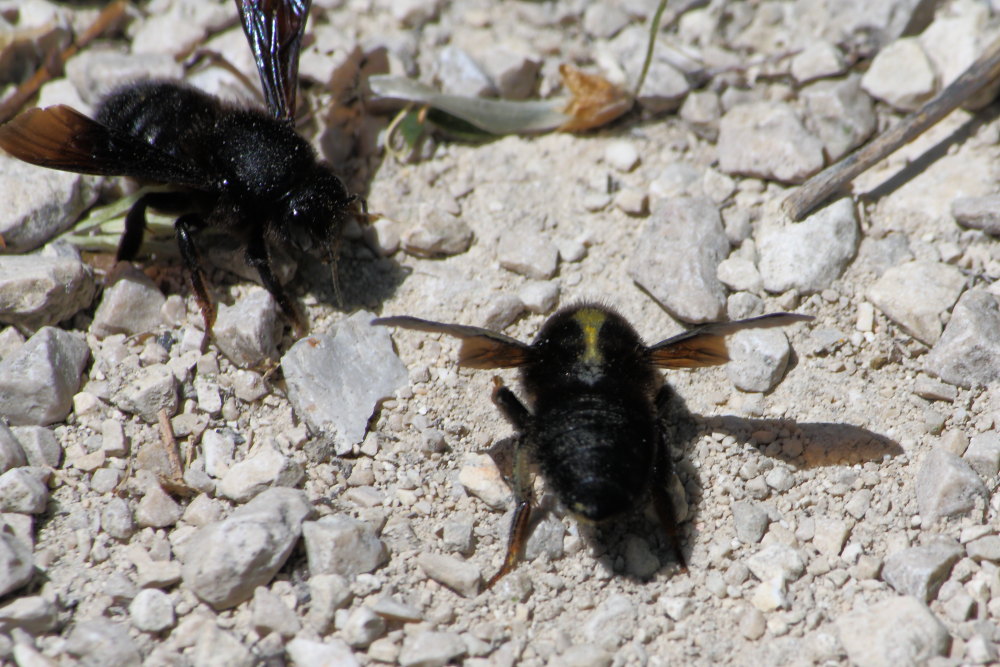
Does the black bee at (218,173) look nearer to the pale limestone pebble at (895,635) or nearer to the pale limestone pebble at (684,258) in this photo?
the pale limestone pebble at (684,258)

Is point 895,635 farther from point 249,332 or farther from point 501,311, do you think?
point 249,332

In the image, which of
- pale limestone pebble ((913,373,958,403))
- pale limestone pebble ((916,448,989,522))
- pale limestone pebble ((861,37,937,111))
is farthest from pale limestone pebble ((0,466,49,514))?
pale limestone pebble ((861,37,937,111))

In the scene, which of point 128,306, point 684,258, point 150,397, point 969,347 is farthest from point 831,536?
point 128,306

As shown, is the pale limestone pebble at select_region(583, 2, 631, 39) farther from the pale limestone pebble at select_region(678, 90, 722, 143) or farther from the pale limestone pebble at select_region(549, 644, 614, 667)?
the pale limestone pebble at select_region(549, 644, 614, 667)

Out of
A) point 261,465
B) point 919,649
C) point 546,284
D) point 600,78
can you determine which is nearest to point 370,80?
point 600,78

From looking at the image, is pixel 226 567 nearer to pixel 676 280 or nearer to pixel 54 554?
pixel 54 554

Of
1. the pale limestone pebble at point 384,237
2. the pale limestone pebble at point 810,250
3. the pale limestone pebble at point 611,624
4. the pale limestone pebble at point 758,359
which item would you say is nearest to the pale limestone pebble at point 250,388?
the pale limestone pebble at point 384,237
